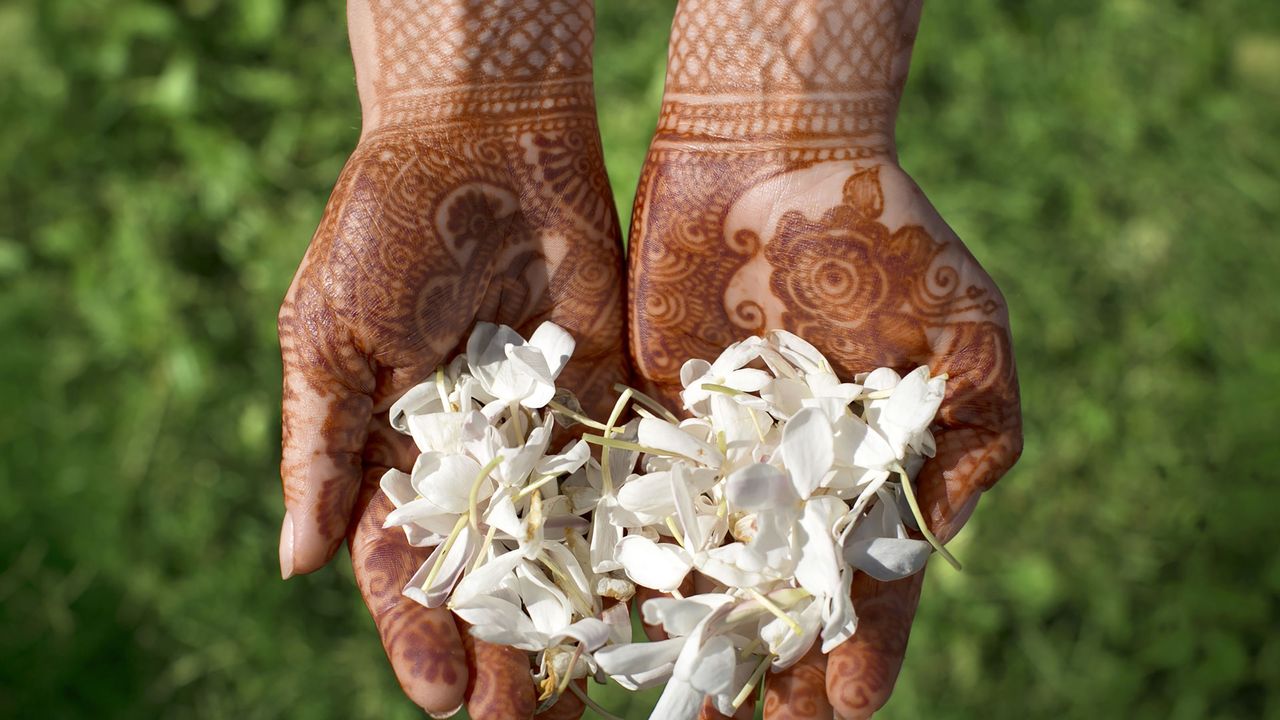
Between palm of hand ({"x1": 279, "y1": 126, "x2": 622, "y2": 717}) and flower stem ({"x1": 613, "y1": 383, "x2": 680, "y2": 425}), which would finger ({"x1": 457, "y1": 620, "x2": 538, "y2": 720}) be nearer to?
palm of hand ({"x1": 279, "y1": 126, "x2": 622, "y2": 717})

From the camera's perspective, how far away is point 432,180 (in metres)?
1.19

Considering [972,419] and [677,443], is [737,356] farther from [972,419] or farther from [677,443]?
[972,419]

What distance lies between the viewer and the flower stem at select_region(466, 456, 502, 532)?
110 cm

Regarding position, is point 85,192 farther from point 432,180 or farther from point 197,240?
point 432,180

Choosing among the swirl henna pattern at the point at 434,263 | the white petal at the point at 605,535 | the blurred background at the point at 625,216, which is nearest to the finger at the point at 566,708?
the swirl henna pattern at the point at 434,263

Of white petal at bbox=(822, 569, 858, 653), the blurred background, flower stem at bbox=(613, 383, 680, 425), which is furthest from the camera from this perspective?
the blurred background

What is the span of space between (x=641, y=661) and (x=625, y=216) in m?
1.13

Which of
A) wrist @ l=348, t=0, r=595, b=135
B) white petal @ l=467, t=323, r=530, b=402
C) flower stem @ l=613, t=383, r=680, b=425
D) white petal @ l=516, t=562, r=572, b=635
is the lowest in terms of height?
white petal @ l=516, t=562, r=572, b=635

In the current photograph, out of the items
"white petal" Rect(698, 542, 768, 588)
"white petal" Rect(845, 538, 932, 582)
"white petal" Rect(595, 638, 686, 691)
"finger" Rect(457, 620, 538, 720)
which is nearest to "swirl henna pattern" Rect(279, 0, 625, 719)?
"finger" Rect(457, 620, 538, 720)

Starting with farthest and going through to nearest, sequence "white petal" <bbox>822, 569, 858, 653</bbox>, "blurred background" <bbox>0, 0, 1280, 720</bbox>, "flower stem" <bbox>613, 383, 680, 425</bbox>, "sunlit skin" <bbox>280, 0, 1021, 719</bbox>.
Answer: "blurred background" <bbox>0, 0, 1280, 720</bbox>, "flower stem" <bbox>613, 383, 680, 425</bbox>, "sunlit skin" <bbox>280, 0, 1021, 719</bbox>, "white petal" <bbox>822, 569, 858, 653</bbox>

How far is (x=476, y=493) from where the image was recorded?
112 cm

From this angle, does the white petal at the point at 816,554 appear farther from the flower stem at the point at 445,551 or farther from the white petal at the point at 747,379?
the flower stem at the point at 445,551

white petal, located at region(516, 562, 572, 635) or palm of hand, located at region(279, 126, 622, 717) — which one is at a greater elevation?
palm of hand, located at region(279, 126, 622, 717)

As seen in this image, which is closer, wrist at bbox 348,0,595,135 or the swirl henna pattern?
the swirl henna pattern
